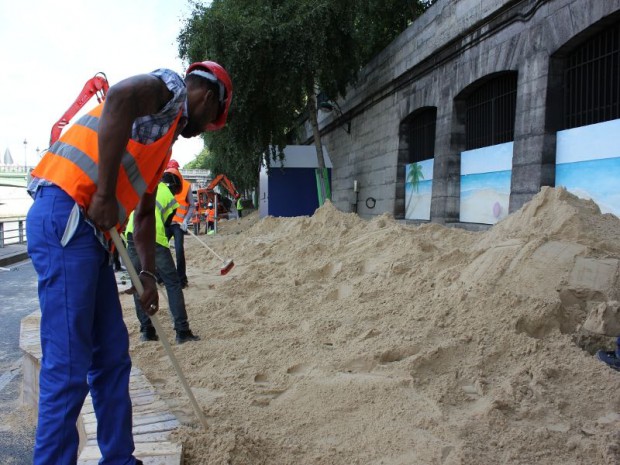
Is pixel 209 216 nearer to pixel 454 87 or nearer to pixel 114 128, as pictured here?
pixel 454 87

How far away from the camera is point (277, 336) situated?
460 centimetres

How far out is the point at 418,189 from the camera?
12.1 meters

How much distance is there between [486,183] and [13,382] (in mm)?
7969

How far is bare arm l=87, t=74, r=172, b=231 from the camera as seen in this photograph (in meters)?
1.79

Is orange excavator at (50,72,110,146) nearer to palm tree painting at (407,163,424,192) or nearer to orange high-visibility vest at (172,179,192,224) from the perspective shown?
orange high-visibility vest at (172,179,192,224)

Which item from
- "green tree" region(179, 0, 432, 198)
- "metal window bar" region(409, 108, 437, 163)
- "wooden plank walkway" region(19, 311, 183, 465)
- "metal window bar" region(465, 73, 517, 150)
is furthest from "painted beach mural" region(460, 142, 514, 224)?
"wooden plank walkway" region(19, 311, 183, 465)

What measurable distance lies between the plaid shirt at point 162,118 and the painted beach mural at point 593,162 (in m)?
5.70

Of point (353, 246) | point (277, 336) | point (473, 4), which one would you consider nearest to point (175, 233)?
point (353, 246)

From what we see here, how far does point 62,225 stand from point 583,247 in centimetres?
395

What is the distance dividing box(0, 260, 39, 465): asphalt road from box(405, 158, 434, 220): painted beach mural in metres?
8.15

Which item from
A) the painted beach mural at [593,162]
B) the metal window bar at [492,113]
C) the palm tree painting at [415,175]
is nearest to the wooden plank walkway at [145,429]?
the painted beach mural at [593,162]

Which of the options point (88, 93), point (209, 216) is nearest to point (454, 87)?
point (88, 93)

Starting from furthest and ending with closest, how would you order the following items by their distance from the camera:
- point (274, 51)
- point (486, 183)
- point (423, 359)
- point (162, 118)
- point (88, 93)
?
1. point (274, 51)
2. point (486, 183)
3. point (88, 93)
4. point (423, 359)
5. point (162, 118)

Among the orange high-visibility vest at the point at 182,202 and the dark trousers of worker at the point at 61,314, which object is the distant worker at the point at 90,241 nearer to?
the dark trousers of worker at the point at 61,314
